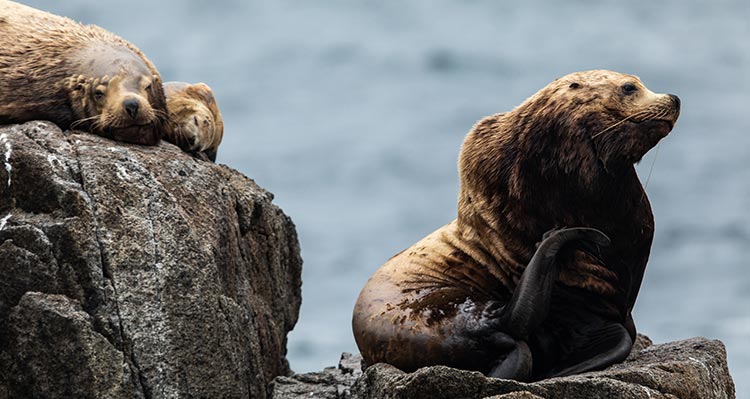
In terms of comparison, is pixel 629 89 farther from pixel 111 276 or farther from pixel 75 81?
pixel 75 81

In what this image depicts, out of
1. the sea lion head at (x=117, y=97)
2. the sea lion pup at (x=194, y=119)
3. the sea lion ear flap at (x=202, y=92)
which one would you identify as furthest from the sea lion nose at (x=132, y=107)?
the sea lion ear flap at (x=202, y=92)

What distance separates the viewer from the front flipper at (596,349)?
27.0 feet

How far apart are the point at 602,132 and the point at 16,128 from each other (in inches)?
140

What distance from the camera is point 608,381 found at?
7.36 meters

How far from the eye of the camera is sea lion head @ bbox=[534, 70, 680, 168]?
27.9ft

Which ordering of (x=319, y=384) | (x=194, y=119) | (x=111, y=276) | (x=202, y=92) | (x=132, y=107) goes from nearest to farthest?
(x=111, y=276) → (x=132, y=107) → (x=319, y=384) → (x=194, y=119) → (x=202, y=92)

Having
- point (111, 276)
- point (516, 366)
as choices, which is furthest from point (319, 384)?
point (111, 276)

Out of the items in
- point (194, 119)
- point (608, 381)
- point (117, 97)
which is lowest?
point (608, 381)

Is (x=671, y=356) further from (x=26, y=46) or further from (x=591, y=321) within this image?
(x=26, y=46)

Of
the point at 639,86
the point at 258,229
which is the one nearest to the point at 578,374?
the point at 639,86

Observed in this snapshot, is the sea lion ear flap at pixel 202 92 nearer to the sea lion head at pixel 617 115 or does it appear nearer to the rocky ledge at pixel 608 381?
the rocky ledge at pixel 608 381

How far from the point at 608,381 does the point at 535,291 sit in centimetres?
93

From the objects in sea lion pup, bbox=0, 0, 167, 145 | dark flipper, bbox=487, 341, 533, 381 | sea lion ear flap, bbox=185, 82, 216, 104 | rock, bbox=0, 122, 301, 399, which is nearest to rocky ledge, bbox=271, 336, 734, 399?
dark flipper, bbox=487, 341, 533, 381

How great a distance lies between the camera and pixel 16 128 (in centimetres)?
866
